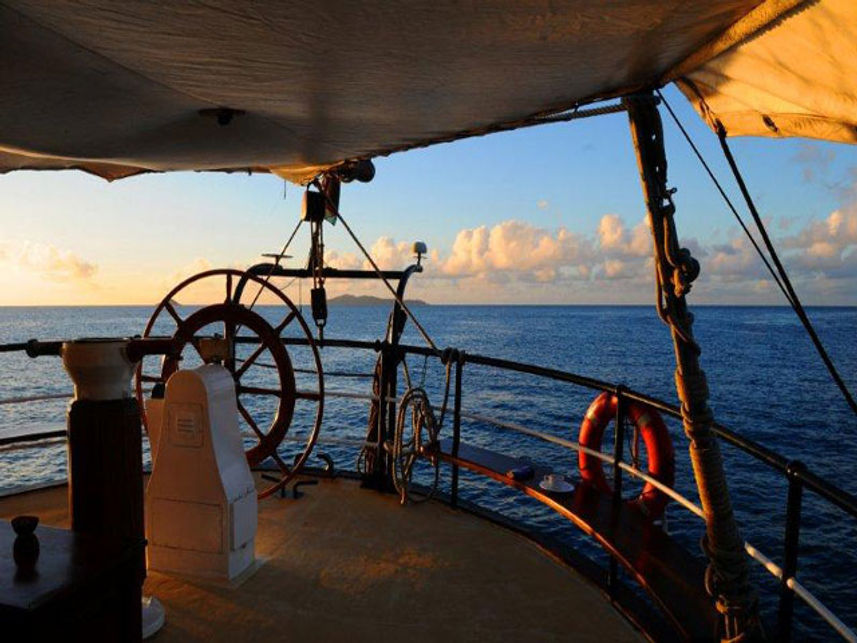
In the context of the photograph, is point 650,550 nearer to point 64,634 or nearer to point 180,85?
point 64,634

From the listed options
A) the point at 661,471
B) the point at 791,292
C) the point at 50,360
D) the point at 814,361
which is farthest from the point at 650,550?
the point at 814,361

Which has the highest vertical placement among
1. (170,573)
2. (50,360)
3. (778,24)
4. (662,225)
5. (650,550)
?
(778,24)

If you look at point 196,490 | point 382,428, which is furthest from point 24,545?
point 382,428

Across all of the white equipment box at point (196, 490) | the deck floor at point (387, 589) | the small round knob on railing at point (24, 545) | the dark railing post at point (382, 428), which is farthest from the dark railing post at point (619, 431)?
the small round knob on railing at point (24, 545)

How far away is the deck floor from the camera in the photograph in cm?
292

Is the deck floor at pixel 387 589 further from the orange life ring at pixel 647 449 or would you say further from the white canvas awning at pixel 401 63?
the white canvas awning at pixel 401 63

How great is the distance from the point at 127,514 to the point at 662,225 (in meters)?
2.40

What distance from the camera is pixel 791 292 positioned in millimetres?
2189

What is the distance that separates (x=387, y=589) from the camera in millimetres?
3316

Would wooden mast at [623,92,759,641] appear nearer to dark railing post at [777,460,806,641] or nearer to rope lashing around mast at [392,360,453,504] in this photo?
dark railing post at [777,460,806,641]

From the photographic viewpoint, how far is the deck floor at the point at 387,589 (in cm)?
292

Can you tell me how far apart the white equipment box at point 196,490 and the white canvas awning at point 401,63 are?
1.49 m

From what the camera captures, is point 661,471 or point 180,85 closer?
point 180,85

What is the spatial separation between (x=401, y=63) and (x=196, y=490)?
2.50m
